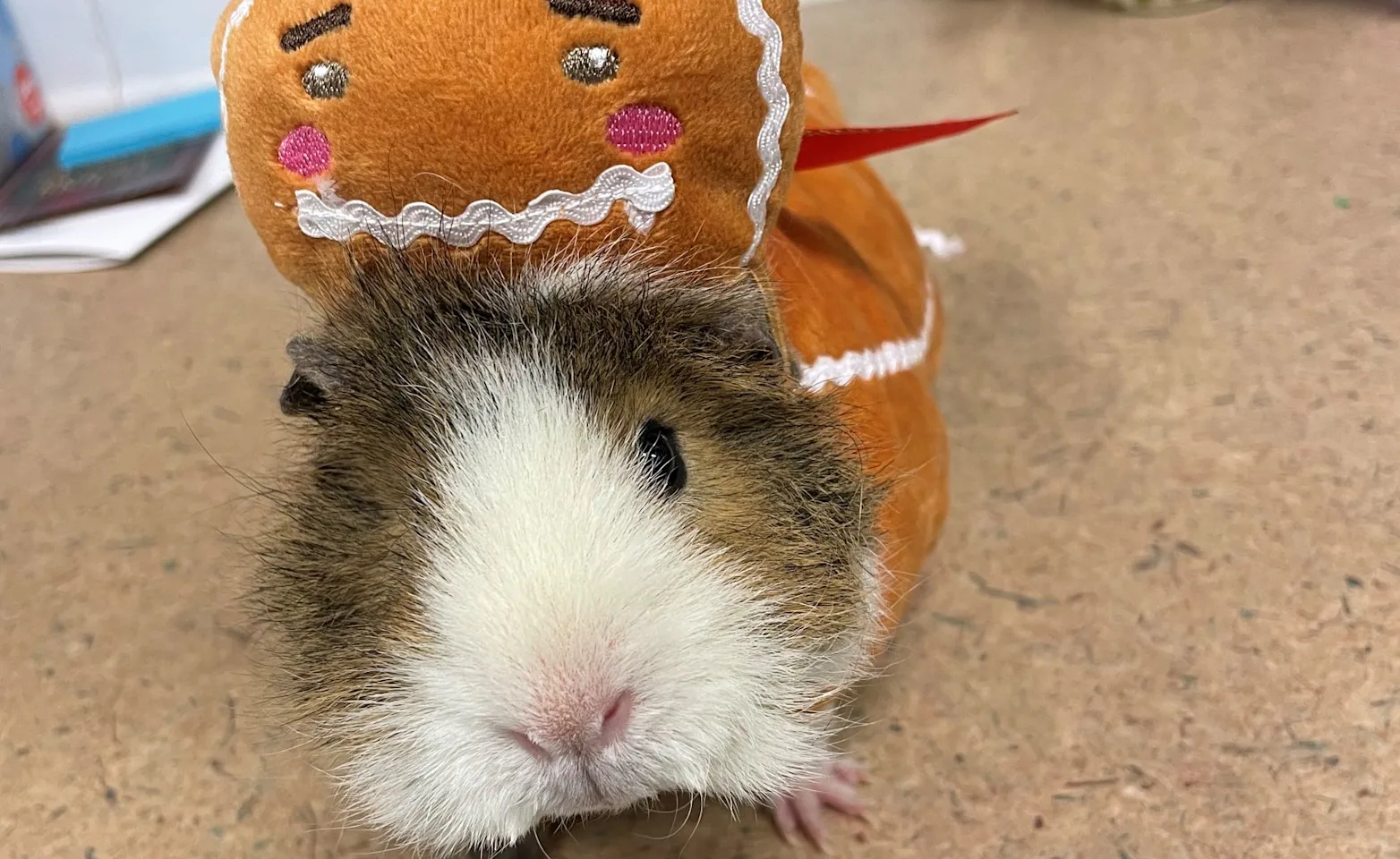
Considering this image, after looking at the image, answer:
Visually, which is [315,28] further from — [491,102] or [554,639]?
[554,639]

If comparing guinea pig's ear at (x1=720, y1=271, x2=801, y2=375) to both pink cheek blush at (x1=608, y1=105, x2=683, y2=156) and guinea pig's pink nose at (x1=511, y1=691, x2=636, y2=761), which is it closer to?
pink cheek blush at (x1=608, y1=105, x2=683, y2=156)

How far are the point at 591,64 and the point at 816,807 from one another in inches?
19.8

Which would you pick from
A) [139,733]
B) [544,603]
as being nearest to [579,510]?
[544,603]

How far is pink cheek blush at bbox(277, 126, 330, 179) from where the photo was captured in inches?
18.8

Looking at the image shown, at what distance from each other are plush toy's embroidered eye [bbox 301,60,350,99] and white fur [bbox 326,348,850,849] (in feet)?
0.47

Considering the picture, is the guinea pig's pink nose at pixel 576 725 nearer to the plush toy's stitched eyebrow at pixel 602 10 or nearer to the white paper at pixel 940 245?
the plush toy's stitched eyebrow at pixel 602 10

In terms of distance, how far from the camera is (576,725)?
0.42 m

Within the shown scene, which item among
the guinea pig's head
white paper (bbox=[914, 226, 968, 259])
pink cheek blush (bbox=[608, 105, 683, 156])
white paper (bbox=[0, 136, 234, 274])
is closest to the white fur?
the guinea pig's head

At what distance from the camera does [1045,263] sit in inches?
46.6

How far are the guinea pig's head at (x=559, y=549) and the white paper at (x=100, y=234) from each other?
1.03 metres

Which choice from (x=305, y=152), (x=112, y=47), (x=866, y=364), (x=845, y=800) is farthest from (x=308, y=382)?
(x=112, y=47)

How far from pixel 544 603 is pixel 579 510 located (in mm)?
47

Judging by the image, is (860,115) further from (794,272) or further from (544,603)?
(544,603)

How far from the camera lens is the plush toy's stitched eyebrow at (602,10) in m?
0.46
